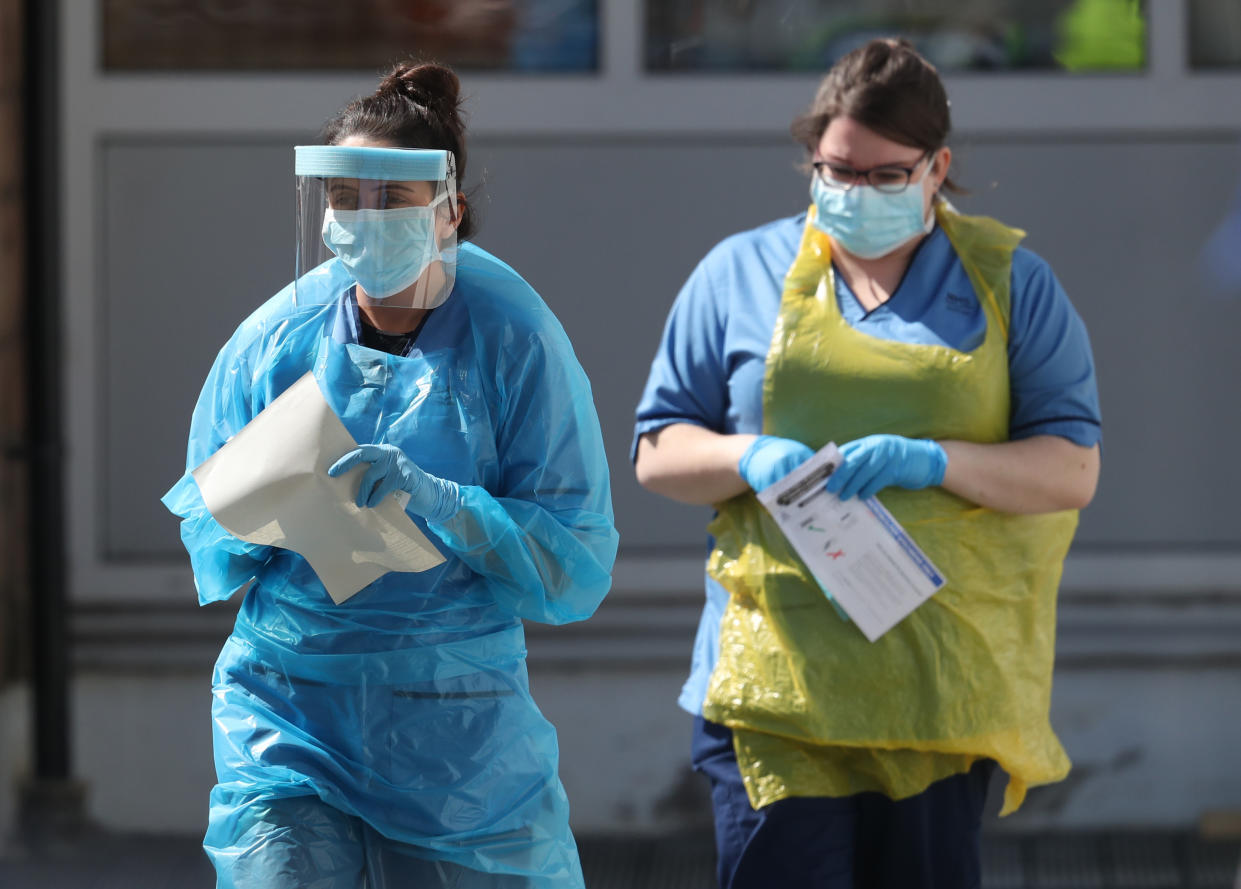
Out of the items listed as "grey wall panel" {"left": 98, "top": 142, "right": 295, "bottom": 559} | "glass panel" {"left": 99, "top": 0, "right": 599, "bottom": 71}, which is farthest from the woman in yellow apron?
"grey wall panel" {"left": 98, "top": 142, "right": 295, "bottom": 559}

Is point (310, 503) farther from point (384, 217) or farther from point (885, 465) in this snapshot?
point (885, 465)

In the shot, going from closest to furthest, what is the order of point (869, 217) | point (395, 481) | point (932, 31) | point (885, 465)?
point (395, 481) < point (885, 465) < point (869, 217) < point (932, 31)

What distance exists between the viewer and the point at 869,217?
234 centimetres

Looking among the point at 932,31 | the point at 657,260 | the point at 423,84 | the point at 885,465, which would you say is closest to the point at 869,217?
the point at 885,465

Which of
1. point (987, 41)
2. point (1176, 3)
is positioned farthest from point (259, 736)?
point (1176, 3)

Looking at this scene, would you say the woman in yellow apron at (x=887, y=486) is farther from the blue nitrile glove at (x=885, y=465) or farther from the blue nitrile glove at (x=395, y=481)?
the blue nitrile glove at (x=395, y=481)

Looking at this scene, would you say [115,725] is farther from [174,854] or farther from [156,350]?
[156,350]

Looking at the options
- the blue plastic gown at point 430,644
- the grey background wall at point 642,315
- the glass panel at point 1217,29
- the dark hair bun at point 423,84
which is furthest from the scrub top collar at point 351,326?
the glass panel at point 1217,29

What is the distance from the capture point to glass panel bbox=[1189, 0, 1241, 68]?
13.3 feet

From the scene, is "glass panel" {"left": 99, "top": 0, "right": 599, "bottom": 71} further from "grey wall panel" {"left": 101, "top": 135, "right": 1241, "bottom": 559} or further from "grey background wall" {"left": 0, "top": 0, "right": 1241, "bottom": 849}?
"grey wall panel" {"left": 101, "top": 135, "right": 1241, "bottom": 559}

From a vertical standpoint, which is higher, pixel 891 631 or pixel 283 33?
pixel 283 33

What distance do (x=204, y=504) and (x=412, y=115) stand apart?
1.85 feet

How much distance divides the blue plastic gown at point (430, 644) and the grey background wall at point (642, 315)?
2130 mm

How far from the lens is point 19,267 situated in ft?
13.4
